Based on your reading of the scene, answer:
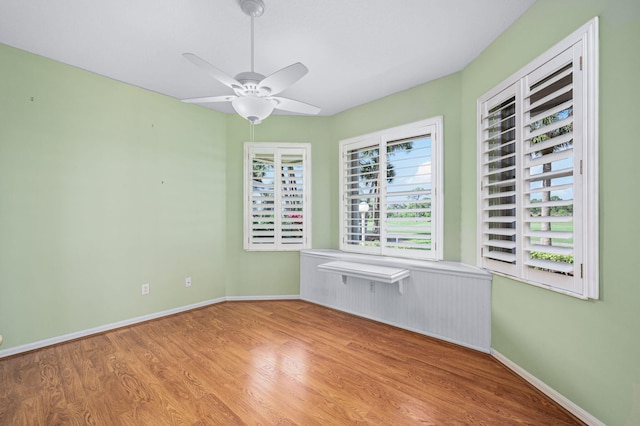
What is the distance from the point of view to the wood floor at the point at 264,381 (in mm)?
1668

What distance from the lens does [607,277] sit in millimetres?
1492

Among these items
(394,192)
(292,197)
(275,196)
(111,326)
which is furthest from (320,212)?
(111,326)

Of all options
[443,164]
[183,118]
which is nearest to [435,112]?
[443,164]

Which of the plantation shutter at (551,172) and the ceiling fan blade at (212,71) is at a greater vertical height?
the ceiling fan blade at (212,71)

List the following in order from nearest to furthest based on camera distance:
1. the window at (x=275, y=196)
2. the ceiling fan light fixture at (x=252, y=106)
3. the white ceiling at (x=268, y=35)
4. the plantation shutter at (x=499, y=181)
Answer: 1. the ceiling fan light fixture at (x=252, y=106)
2. the white ceiling at (x=268, y=35)
3. the plantation shutter at (x=499, y=181)
4. the window at (x=275, y=196)

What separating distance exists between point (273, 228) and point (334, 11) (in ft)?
8.85

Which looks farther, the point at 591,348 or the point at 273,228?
the point at 273,228

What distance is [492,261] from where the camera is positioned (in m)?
2.37

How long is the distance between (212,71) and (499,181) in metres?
2.39

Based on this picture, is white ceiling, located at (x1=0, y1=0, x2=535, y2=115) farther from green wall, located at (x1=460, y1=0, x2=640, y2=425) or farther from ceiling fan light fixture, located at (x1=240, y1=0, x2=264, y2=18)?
green wall, located at (x1=460, y1=0, x2=640, y2=425)

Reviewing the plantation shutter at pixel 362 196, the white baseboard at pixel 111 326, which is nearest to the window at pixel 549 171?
the plantation shutter at pixel 362 196

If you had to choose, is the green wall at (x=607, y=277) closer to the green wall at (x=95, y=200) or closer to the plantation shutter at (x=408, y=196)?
the plantation shutter at (x=408, y=196)

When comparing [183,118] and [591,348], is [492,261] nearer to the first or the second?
[591,348]

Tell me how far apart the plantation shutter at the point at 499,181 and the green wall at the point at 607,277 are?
12.9 inches
